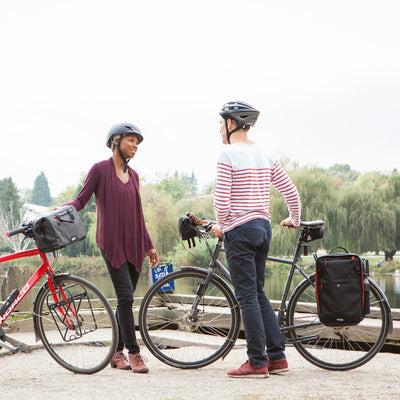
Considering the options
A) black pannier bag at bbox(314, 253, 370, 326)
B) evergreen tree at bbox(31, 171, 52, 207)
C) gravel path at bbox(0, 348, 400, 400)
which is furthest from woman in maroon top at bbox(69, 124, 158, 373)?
evergreen tree at bbox(31, 171, 52, 207)

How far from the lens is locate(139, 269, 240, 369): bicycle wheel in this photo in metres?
3.78

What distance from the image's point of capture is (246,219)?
347 cm

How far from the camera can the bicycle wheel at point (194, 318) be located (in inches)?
149

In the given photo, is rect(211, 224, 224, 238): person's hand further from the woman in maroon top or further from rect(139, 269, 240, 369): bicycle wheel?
the woman in maroon top

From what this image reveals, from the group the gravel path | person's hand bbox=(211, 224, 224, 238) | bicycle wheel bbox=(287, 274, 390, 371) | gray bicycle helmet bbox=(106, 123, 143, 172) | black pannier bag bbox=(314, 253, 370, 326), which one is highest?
gray bicycle helmet bbox=(106, 123, 143, 172)

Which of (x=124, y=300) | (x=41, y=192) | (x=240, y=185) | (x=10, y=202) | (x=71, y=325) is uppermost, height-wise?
(x=41, y=192)

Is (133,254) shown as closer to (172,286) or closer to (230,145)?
(172,286)

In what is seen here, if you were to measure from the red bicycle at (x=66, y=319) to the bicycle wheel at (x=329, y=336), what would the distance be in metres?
1.17

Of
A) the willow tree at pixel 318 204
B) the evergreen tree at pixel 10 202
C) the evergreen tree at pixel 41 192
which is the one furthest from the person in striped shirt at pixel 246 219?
the evergreen tree at pixel 41 192

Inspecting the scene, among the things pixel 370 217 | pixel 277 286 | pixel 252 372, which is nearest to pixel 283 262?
pixel 252 372

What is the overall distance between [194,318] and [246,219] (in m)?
0.80

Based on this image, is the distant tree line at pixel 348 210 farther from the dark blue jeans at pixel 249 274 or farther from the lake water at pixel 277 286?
the dark blue jeans at pixel 249 274

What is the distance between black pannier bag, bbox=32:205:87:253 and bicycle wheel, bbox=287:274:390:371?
1.42 meters

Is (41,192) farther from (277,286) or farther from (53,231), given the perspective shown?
(53,231)
